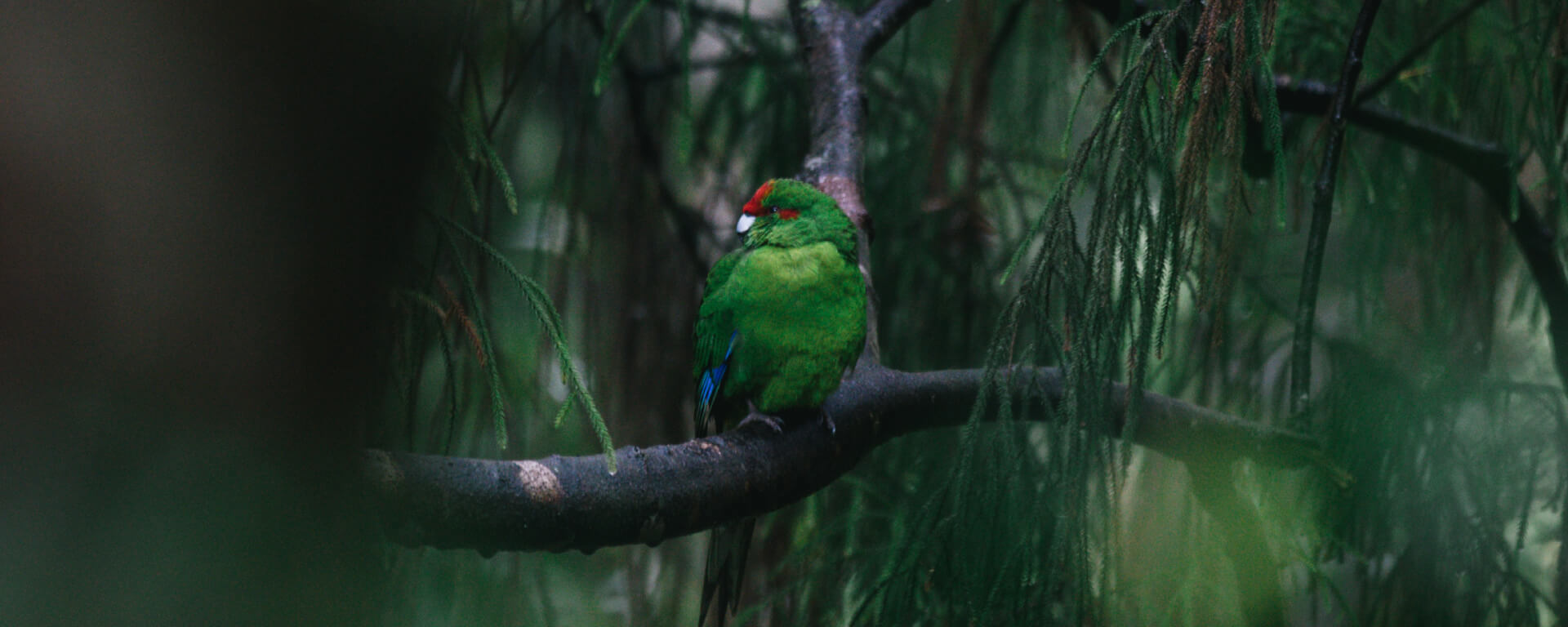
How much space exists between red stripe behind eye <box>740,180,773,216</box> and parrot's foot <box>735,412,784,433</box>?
1.82 feet

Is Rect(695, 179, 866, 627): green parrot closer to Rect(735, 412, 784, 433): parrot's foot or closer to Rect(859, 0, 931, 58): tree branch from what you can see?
Rect(735, 412, 784, 433): parrot's foot

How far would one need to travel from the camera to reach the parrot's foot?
6.40 feet

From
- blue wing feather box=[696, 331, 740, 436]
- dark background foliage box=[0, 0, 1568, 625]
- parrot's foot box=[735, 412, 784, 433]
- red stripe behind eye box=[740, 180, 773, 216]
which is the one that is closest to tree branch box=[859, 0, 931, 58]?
dark background foliage box=[0, 0, 1568, 625]

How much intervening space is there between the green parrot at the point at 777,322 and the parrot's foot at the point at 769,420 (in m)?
0.06

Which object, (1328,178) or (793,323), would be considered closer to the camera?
(1328,178)

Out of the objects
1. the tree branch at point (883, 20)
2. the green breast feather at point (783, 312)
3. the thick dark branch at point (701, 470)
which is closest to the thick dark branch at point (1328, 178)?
the thick dark branch at point (701, 470)

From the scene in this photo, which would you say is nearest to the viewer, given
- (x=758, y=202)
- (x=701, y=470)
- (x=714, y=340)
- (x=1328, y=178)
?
(x=701, y=470)

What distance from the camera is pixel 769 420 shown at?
78.1 inches

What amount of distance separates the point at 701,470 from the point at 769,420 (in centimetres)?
35

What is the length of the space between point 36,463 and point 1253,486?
9.12 feet

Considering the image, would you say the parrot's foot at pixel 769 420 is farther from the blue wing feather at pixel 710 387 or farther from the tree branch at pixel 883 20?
the tree branch at pixel 883 20

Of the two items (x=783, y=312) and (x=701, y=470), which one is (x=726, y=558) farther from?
(x=701, y=470)

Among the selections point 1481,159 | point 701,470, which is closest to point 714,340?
point 701,470

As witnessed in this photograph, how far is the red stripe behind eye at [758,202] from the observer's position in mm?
2395
